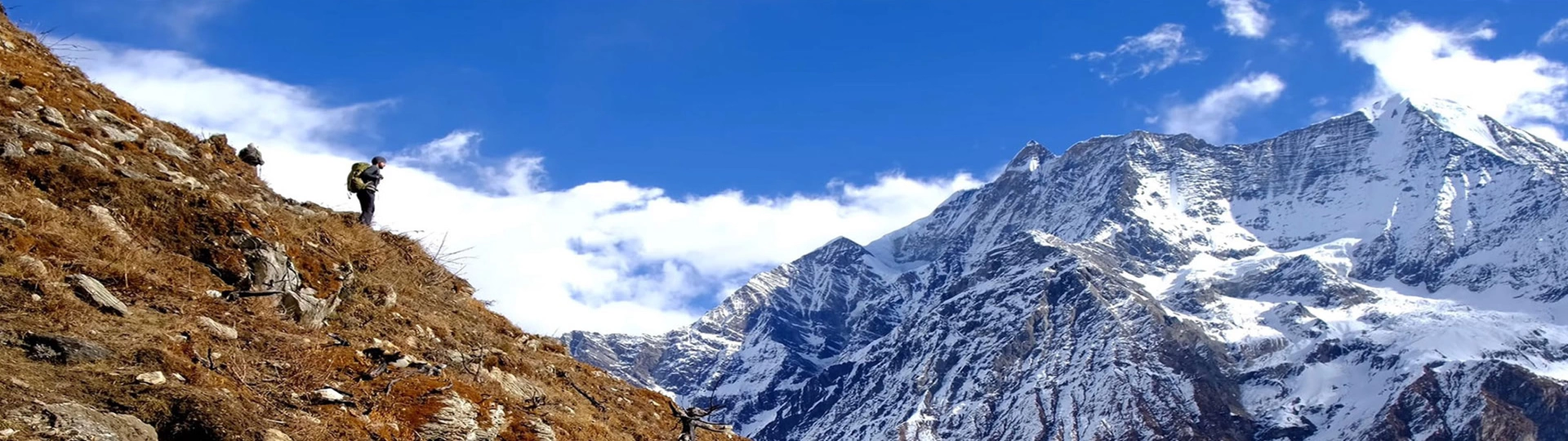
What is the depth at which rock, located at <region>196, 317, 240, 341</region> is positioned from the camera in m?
13.5

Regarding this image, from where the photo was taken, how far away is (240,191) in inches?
749

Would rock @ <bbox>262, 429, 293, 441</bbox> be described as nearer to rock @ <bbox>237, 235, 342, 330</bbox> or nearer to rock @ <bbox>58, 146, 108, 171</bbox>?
rock @ <bbox>237, 235, 342, 330</bbox>

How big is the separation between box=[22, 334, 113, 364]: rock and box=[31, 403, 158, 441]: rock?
87 cm

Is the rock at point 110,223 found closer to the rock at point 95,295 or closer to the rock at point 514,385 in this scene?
the rock at point 95,295

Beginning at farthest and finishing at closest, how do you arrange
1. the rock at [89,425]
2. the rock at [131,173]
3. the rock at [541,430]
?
the rock at [131,173], the rock at [541,430], the rock at [89,425]

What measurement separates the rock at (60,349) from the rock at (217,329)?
162cm

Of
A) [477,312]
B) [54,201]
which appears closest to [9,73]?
[54,201]

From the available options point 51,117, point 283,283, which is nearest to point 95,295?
point 283,283

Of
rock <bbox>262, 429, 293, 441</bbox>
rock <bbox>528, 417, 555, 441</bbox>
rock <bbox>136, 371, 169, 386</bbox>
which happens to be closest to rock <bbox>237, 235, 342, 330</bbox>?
rock <bbox>528, 417, 555, 441</bbox>

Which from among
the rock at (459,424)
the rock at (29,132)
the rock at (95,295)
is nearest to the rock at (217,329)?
the rock at (95,295)

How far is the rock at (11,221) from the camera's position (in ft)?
44.0

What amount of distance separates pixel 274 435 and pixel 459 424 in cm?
284

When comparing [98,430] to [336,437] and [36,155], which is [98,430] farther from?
[36,155]

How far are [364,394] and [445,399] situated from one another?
1.04 m
